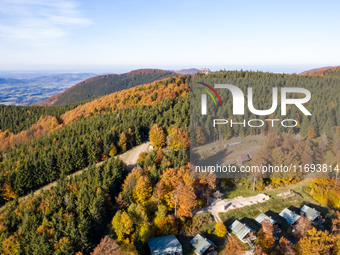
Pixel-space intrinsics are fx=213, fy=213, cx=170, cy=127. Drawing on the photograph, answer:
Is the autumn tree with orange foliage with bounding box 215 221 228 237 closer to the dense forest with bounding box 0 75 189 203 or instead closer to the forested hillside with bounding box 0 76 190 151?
the dense forest with bounding box 0 75 189 203

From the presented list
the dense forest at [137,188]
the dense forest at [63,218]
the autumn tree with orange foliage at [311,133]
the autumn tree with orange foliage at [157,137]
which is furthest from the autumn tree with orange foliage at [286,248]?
the autumn tree with orange foliage at [157,137]

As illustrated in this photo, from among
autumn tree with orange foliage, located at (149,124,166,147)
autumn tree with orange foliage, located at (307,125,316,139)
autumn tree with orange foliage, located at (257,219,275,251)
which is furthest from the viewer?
autumn tree with orange foliage, located at (149,124,166,147)

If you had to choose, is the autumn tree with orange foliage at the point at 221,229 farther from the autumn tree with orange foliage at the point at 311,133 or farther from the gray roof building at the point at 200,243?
the autumn tree with orange foliage at the point at 311,133

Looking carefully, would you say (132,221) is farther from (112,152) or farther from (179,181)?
(112,152)

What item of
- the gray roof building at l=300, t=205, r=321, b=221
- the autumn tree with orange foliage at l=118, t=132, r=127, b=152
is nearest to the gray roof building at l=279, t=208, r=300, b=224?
the gray roof building at l=300, t=205, r=321, b=221

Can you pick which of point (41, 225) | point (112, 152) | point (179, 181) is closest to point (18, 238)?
point (41, 225)

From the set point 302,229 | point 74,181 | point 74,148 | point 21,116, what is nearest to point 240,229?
point 302,229
